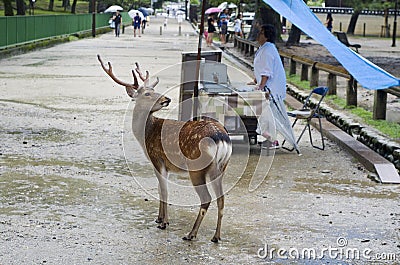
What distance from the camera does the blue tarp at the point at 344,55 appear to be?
909 cm

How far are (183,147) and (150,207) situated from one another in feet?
4.21

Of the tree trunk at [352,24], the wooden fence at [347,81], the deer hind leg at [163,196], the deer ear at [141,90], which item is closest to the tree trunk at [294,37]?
the wooden fence at [347,81]

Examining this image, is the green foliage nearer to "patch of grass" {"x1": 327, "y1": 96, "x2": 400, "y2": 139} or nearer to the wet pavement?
"patch of grass" {"x1": 327, "y1": 96, "x2": 400, "y2": 139}

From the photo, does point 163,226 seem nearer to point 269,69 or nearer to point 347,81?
point 269,69

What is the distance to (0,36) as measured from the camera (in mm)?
27469

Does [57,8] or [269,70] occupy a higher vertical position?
[57,8]

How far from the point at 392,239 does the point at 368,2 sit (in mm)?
42214

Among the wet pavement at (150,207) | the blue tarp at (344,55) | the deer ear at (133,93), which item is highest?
the blue tarp at (344,55)

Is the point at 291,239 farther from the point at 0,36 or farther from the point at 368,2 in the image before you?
the point at 368,2

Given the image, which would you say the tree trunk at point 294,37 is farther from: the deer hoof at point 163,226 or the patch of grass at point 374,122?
the deer hoof at point 163,226

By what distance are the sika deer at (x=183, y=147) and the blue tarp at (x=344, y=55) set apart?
2.79 metres

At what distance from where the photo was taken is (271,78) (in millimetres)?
10445

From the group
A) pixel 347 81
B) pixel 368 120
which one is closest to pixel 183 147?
pixel 368 120

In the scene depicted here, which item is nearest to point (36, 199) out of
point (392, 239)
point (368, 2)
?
point (392, 239)
